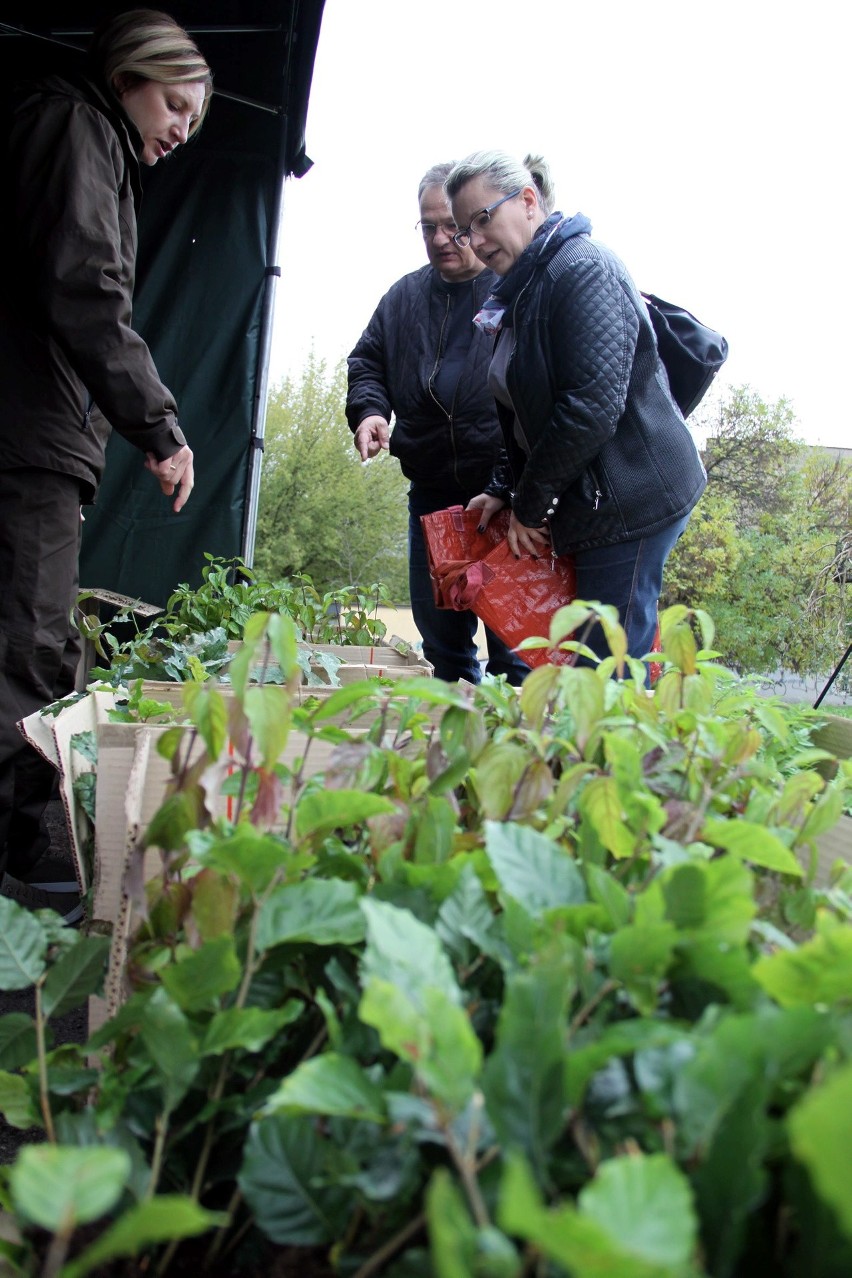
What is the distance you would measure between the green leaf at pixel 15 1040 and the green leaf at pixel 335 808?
0.75 ft

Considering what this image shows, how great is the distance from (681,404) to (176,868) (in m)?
2.11

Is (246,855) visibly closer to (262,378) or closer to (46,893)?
(46,893)

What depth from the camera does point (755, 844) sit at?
0.60m

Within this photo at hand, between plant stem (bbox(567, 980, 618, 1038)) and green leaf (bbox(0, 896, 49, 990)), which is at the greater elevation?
plant stem (bbox(567, 980, 618, 1038))

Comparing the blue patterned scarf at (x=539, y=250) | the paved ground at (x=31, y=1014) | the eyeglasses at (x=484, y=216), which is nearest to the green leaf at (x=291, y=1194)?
the paved ground at (x=31, y=1014)

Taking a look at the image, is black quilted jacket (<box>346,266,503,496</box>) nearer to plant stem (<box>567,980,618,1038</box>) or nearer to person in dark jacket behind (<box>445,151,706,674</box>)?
person in dark jacket behind (<box>445,151,706,674</box>)

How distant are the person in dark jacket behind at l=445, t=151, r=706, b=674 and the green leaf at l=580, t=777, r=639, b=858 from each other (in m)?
1.62

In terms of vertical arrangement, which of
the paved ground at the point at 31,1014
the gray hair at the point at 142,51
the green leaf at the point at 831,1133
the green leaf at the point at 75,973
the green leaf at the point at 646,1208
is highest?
the gray hair at the point at 142,51

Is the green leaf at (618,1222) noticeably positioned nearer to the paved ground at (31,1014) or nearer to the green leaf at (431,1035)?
the green leaf at (431,1035)

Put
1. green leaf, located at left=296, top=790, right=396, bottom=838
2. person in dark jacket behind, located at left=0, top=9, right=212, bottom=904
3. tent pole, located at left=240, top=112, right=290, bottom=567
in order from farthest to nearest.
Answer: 1. tent pole, located at left=240, top=112, right=290, bottom=567
2. person in dark jacket behind, located at left=0, top=9, right=212, bottom=904
3. green leaf, located at left=296, top=790, right=396, bottom=838

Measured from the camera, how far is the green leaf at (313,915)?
0.54 meters

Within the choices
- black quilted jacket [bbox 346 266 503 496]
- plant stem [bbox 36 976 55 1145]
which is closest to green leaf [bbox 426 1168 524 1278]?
plant stem [bbox 36 976 55 1145]

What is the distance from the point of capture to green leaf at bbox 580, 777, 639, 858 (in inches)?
25.4

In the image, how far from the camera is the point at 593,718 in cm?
71
